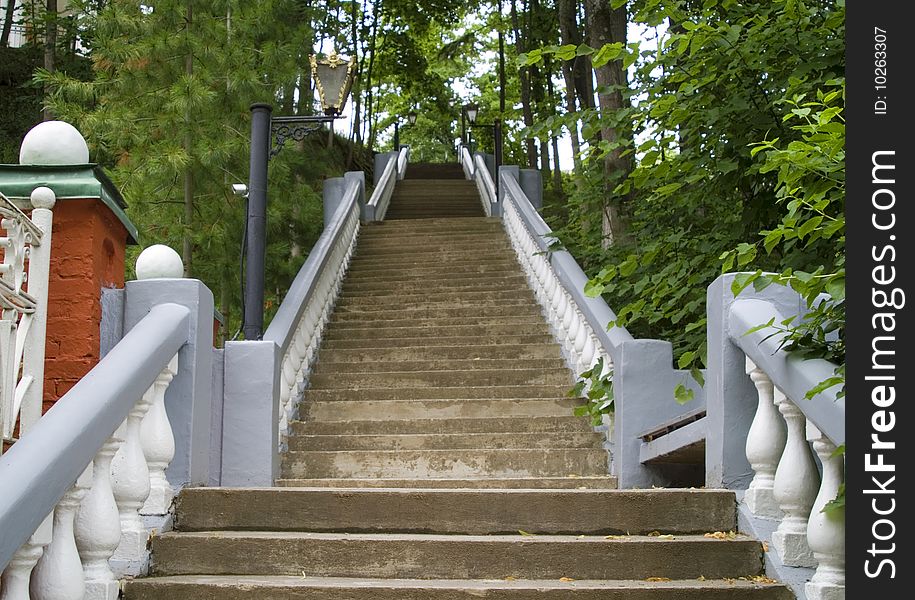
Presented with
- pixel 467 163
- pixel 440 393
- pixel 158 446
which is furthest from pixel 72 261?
pixel 467 163

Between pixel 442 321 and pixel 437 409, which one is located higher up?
pixel 442 321

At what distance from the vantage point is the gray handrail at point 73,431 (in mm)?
2607

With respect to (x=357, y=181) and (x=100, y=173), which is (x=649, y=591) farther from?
(x=357, y=181)

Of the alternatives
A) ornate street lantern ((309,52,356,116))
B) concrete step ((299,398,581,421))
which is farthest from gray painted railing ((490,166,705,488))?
ornate street lantern ((309,52,356,116))

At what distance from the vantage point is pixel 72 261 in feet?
→ 14.6

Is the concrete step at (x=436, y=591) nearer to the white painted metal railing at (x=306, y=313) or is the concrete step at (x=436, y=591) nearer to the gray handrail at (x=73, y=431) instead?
the gray handrail at (x=73, y=431)

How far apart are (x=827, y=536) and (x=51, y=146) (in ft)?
11.3

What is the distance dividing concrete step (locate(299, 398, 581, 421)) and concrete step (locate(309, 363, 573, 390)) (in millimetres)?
542

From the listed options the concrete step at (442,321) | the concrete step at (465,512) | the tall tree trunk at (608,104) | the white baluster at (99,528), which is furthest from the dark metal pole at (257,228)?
the white baluster at (99,528)

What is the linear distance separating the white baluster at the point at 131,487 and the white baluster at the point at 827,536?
2184 millimetres

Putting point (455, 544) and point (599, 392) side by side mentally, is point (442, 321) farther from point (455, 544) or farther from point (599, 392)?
point (455, 544)

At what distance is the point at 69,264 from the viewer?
445cm

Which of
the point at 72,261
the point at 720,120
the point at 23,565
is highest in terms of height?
the point at 720,120

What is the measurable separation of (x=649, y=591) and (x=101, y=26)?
27.4 ft
